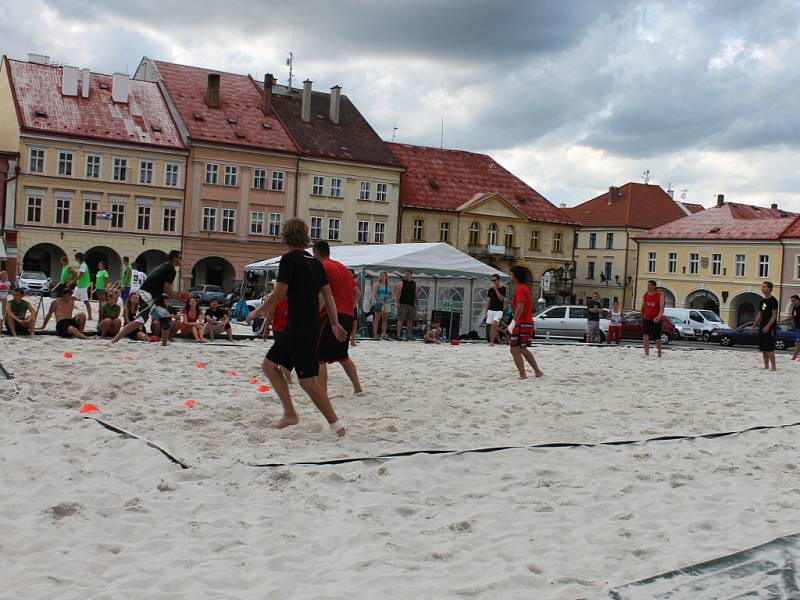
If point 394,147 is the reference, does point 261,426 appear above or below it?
below

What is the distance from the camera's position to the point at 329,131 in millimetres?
54156

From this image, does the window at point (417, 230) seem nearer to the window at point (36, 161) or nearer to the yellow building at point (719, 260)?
the yellow building at point (719, 260)

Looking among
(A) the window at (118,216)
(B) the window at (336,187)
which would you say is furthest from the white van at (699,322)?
(A) the window at (118,216)

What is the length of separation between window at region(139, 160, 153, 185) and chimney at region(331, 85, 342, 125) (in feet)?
42.4

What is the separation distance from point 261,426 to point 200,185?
42352mm

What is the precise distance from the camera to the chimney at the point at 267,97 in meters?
52.2

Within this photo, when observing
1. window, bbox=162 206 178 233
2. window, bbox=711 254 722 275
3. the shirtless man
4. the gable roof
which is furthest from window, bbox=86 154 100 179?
window, bbox=711 254 722 275

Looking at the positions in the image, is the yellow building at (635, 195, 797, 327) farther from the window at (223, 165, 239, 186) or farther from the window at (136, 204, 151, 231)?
the window at (136, 204, 151, 231)

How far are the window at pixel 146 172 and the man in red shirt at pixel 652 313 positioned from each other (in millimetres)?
34545

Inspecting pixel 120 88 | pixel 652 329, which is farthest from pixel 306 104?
pixel 652 329

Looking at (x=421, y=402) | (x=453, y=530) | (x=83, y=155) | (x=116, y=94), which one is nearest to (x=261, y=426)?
(x=421, y=402)

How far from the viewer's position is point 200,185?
158 ft

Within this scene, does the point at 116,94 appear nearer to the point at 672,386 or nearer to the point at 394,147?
the point at 394,147

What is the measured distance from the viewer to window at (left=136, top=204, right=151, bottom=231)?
47.0 meters
